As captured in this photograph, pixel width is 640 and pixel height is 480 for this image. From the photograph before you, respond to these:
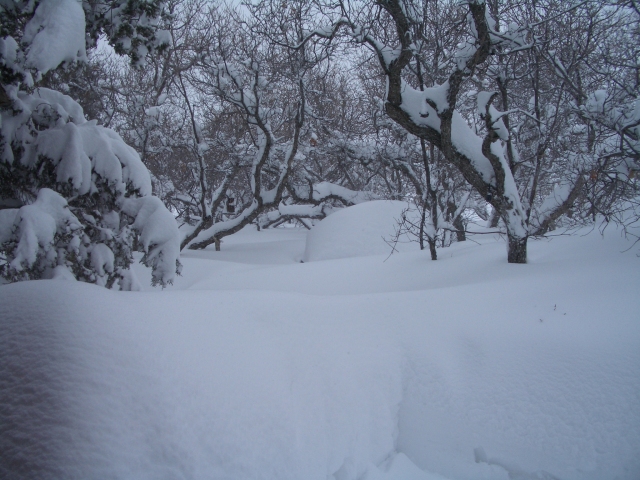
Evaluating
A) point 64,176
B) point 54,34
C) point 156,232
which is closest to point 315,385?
point 156,232

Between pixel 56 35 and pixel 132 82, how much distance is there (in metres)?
9.54

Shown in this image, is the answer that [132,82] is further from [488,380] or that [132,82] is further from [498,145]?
[488,380]

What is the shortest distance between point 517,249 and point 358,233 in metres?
4.55

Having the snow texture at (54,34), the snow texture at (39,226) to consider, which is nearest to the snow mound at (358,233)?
the snow texture at (39,226)

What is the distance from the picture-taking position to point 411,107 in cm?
514

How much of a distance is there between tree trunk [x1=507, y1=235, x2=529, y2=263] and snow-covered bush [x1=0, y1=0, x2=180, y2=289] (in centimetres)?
424

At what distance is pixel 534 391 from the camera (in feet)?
7.61

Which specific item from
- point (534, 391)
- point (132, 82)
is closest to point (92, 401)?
point (534, 391)

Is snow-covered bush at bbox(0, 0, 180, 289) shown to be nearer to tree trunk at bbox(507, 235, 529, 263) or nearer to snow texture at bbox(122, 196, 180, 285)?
snow texture at bbox(122, 196, 180, 285)

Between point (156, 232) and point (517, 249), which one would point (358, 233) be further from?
point (156, 232)

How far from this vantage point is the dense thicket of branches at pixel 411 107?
191 inches

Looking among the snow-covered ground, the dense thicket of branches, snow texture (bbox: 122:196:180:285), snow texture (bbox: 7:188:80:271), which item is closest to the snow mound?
the dense thicket of branches

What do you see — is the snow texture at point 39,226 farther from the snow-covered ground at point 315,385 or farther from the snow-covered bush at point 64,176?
the snow-covered ground at point 315,385

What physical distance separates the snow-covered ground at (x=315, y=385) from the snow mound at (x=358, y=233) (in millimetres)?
5513
